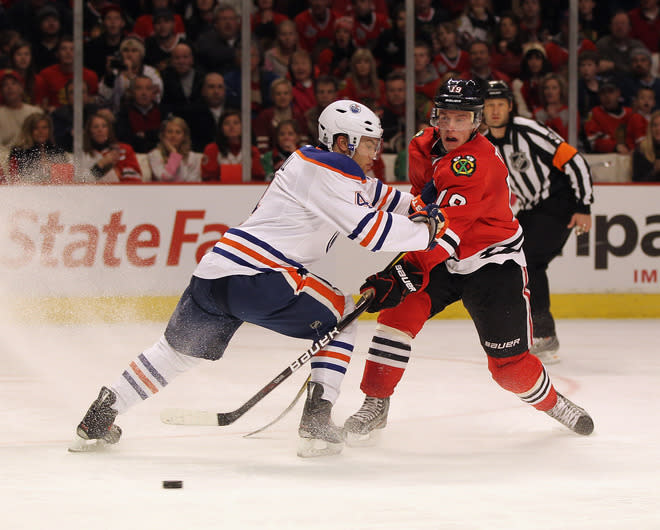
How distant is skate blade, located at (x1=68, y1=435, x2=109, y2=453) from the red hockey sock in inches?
48.5

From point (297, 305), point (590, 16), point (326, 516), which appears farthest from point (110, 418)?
point (590, 16)

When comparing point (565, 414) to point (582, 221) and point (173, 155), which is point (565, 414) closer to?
point (582, 221)

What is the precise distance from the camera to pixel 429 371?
16.4 feet

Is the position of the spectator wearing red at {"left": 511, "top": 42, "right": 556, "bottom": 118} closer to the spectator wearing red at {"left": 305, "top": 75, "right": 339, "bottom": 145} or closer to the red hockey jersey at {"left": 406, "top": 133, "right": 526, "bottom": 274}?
the spectator wearing red at {"left": 305, "top": 75, "right": 339, "bottom": 145}

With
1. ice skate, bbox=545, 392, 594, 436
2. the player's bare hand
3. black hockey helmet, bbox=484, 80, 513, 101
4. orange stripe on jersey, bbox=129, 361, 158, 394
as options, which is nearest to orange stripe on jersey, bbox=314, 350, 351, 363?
orange stripe on jersey, bbox=129, 361, 158, 394

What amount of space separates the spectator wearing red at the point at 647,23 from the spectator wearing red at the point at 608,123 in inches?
25.3

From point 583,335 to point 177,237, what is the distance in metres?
2.44

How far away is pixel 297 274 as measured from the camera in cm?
322

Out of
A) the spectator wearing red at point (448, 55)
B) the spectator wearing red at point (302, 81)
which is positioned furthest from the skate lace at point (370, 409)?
the spectator wearing red at point (448, 55)

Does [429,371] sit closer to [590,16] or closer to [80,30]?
[80,30]

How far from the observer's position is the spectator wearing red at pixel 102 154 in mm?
6578

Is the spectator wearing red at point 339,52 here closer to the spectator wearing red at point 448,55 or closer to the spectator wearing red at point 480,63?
the spectator wearing red at point 448,55

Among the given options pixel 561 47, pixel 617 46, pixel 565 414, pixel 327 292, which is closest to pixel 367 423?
pixel 327 292

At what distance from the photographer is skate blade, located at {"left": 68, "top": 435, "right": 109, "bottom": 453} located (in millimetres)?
3277
